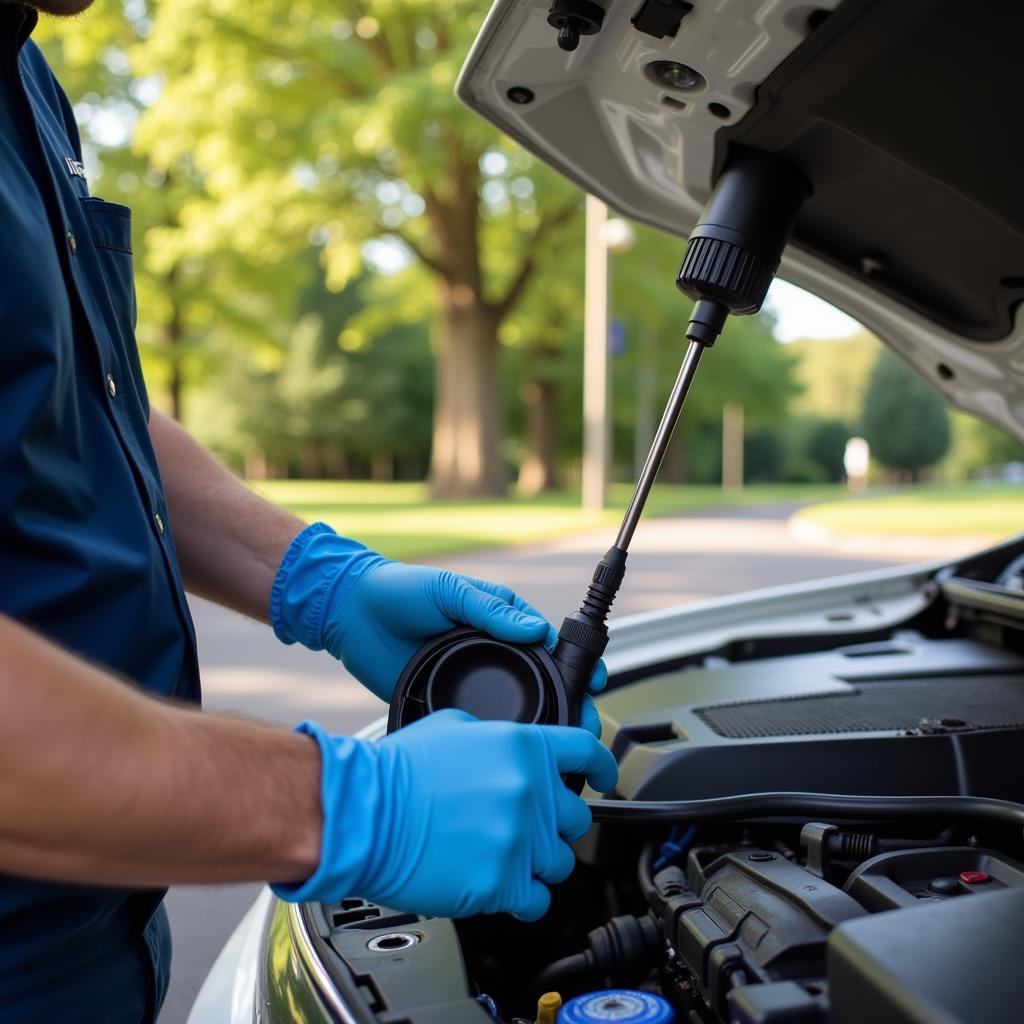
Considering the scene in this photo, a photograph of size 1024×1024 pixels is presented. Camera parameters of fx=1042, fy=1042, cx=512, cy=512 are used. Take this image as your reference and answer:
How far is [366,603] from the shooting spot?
1.50 metres

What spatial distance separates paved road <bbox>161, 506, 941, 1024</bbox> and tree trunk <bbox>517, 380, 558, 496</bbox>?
41.5 ft

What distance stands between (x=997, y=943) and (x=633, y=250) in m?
19.3

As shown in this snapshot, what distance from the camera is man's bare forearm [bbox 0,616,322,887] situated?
0.72m

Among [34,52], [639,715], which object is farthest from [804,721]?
[34,52]

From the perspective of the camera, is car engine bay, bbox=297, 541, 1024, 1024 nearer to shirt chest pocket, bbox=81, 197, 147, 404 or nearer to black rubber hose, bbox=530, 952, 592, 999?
black rubber hose, bbox=530, 952, 592, 999

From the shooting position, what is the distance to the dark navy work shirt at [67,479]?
3.13 ft

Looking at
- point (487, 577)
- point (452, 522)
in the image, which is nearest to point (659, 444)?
point (487, 577)

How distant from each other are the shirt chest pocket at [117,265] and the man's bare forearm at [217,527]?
0.69 feet

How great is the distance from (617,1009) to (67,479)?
758 mm

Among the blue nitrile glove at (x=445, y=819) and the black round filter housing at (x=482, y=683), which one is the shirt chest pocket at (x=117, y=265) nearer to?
the black round filter housing at (x=482, y=683)

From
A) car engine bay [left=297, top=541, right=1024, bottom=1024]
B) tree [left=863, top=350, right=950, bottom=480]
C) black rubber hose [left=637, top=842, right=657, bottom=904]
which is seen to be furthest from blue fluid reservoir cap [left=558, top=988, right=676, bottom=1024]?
tree [left=863, top=350, right=950, bottom=480]

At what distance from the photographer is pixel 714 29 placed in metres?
1.16

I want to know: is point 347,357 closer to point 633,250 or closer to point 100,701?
point 633,250

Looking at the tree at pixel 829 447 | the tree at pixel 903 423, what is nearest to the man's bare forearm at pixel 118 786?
the tree at pixel 829 447
